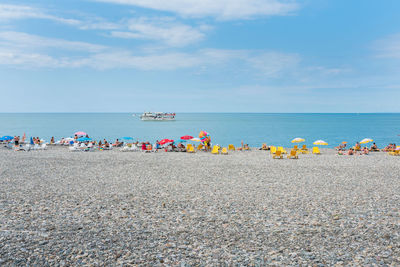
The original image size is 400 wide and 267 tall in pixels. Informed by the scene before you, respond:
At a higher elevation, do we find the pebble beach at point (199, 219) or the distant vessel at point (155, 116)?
the distant vessel at point (155, 116)

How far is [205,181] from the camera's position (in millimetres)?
14359

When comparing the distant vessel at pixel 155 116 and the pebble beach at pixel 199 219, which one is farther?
the distant vessel at pixel 155 116

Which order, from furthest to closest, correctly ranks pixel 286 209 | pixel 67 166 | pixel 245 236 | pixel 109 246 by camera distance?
pixel 67 166, pixel 286 209, pixel 245 236, pixel 109 246

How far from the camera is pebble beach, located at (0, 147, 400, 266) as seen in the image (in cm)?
663

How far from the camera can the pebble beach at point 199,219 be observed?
6.63 m

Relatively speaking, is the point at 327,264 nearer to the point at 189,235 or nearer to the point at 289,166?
the point at 189,235

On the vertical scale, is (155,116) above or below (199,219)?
above

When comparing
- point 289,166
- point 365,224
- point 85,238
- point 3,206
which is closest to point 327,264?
point 365,224

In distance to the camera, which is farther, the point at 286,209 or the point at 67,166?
the point at 67,166

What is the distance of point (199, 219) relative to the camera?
8891mm

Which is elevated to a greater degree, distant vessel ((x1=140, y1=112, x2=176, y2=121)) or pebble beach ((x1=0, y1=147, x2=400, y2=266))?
distant vessel ((x1=140, y1=112, x2=176, y2=121))

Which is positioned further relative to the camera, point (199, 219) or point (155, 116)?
point (155, 116)

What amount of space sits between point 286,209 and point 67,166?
46.8 feet

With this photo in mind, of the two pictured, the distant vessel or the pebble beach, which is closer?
the pebble beach
